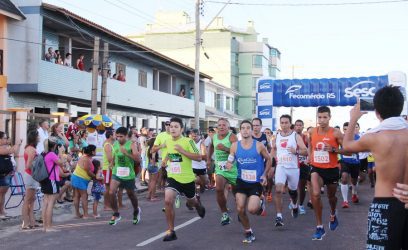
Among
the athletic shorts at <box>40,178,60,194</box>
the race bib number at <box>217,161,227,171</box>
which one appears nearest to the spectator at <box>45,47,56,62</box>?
the athletic shorts at <box>40,178,60,194</box>

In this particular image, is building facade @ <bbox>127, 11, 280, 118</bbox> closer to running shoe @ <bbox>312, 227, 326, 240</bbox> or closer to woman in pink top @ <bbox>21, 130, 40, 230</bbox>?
woman in pink top @ <bbox>21, 130, 40, 230</bbox>

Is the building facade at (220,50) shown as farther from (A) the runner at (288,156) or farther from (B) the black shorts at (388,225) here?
(B) the black shorts at (388,225)

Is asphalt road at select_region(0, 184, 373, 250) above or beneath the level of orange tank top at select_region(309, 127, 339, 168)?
beneath

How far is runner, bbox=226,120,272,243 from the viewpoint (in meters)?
8.16

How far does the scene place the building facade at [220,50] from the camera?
6222 centimetres

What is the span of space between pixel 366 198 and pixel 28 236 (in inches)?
358

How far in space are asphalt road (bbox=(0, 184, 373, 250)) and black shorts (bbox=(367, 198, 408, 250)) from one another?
3.71 meters

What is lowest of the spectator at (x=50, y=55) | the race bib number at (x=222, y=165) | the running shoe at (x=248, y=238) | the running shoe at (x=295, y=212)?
the running shoe at (x=248, y=238)

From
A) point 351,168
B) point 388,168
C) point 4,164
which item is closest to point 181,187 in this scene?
point 4,164

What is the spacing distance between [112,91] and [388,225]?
84.1 feet

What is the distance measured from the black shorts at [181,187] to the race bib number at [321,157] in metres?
2.13

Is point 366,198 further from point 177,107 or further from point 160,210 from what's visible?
point 177,107

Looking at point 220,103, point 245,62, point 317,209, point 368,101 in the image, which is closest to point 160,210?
point 317,209

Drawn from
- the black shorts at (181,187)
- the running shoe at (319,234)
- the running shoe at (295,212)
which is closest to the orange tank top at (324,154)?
the running shoe at (319,234)
